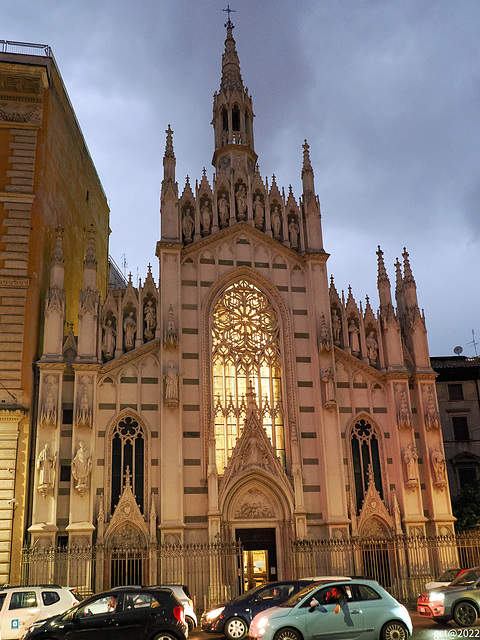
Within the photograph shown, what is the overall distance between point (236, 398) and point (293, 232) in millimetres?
8721

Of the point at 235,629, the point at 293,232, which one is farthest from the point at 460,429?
the point at 235,629

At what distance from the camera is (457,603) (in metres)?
18.6

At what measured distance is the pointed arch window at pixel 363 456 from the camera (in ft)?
95.2

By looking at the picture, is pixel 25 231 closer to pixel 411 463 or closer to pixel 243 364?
pixel 243 364

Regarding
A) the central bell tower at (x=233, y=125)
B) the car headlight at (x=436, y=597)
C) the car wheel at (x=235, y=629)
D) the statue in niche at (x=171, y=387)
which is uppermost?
A: the central bell tower at (x=233, y=125)

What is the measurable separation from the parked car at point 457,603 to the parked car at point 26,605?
32.5 feet

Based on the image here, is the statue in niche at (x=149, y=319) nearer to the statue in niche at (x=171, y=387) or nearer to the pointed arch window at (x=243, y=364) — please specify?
the statue in niche at (x=171, y=387)

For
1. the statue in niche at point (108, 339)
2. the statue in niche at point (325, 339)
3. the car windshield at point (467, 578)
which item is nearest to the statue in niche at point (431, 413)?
the statue in niche at point (325, 339)

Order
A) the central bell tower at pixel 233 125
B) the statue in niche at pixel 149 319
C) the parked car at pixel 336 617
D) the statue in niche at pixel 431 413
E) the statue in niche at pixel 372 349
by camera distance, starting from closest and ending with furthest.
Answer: the parked car at pixel 336 617 → the statue in niche at pixel 149 319 → the statue in niche at pixel 431 413 → the statue in niche at pixel 372 349 → the central bell tower at pixel 233 125

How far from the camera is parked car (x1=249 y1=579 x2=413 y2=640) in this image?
593 inches

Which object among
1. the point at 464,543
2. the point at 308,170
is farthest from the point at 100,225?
the point at 464,543

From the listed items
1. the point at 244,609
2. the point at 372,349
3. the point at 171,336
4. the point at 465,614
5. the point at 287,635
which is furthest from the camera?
the point at 372,349

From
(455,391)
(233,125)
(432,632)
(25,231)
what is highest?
(233,125)

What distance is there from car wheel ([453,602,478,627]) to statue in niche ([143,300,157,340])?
1638cm
